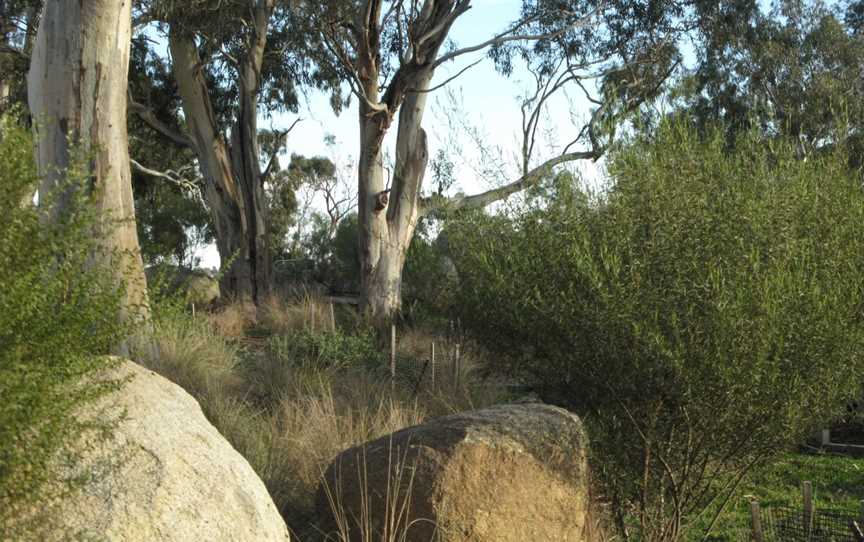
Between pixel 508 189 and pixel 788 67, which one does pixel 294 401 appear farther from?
pixel 788 67

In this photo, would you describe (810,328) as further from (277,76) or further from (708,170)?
(277,76)

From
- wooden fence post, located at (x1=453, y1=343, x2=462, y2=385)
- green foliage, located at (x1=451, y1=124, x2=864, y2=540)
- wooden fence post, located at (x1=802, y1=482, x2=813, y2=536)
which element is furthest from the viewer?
wooden fence post, located at (x1=453, y1=343, x2=462, y2=385)

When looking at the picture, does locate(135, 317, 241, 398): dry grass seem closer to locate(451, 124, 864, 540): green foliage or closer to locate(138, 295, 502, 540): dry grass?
locate(138, 295, 502, 540): dry grass

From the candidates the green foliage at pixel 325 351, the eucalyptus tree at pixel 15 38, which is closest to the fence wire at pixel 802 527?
the green foliage at pixel 325 351

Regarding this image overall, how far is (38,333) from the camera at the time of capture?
3.73 meters

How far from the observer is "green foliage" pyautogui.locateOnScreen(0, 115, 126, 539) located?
3.41 metres

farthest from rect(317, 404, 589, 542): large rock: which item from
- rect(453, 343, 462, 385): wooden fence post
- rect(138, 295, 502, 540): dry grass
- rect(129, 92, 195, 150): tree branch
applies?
rect(129, 92, 195, 150): tree branch

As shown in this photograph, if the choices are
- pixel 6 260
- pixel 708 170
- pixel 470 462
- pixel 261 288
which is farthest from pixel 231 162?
pixel 6 260

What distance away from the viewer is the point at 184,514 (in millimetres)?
3562

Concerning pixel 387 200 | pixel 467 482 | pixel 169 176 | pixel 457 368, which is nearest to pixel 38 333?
pixel 467 482

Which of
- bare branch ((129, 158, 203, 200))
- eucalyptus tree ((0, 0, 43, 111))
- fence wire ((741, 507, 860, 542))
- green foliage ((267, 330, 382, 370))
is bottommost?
fence wire ((741, 507, 860, 542))

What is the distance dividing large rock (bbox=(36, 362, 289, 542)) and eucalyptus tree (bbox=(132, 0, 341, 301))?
13227 mm

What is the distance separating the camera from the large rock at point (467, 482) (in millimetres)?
5457

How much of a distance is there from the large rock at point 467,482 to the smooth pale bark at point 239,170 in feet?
41.8
